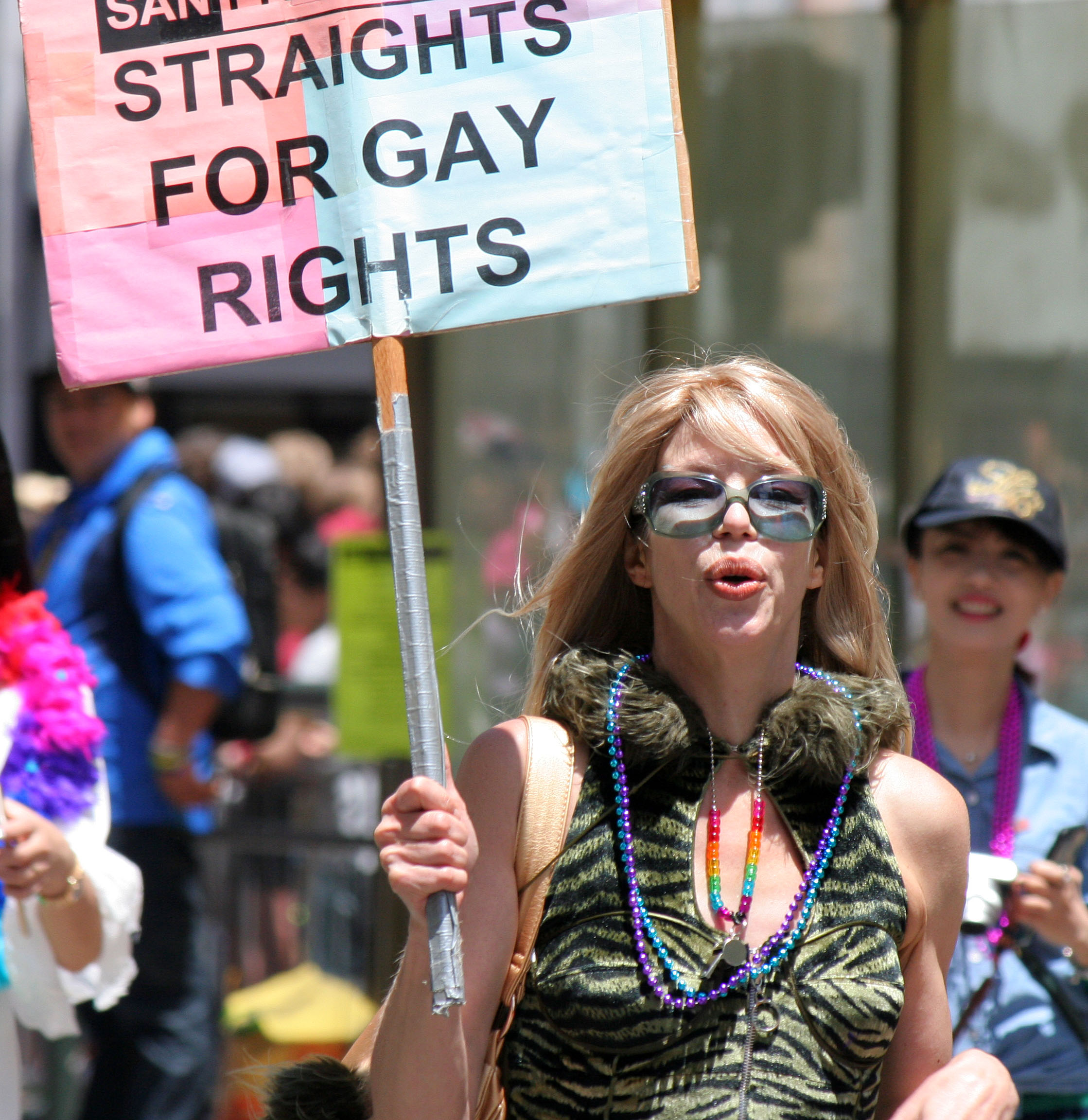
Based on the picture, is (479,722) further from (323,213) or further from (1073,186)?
(323,213)

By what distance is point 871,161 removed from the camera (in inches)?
201

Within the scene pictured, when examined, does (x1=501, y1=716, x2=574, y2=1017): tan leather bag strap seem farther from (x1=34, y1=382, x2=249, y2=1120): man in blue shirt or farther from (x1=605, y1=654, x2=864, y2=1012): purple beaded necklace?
(x1=34, y1=382, x2=249, y2=1120): man in blue shirt

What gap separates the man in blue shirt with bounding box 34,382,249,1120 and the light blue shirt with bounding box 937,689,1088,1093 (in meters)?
2.16

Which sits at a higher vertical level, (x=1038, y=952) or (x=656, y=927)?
(x=656, y=927)

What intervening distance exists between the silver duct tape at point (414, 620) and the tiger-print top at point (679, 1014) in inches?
6.0

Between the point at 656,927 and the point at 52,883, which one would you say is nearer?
the point at 656,927

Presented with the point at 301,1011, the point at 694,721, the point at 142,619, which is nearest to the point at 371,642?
the point at 142,619

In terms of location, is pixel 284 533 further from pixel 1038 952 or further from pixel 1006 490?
pixel 1038 952

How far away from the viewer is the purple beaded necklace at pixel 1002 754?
292 centimetres

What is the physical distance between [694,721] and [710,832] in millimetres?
153

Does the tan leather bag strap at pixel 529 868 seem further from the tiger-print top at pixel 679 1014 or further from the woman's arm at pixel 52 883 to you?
the woman's arm at pixel 52 883

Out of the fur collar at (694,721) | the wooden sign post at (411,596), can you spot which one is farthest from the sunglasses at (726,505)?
the wooden sign post at (411,596)

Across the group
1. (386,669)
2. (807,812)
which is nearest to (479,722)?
(386,669)

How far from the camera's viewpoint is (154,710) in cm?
426
